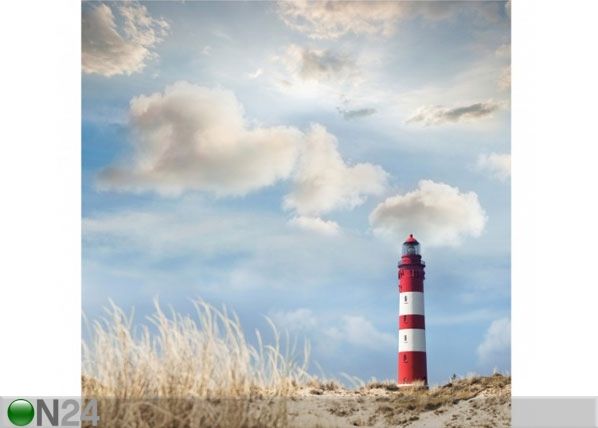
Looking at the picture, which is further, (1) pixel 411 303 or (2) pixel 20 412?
(1) pixel 411 303

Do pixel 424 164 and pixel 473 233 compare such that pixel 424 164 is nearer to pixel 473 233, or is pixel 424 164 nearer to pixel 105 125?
pixel 473 233

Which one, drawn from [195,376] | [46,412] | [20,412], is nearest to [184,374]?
[195,376]

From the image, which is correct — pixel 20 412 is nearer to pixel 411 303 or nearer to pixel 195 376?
pixel 195 376

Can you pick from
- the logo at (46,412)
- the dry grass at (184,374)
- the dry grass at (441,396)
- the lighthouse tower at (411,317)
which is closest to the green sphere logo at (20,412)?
the logo at (46,412)

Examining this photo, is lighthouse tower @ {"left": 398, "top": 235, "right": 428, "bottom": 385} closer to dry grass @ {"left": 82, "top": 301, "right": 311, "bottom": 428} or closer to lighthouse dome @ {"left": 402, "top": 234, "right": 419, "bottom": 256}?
lighthouse dome @ {"left": 402, "top": 234, "right": 419, "bottom": 256}

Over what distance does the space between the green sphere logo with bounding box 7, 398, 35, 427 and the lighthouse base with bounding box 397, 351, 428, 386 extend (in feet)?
14.3

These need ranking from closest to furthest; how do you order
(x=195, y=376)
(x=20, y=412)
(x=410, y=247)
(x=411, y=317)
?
(x=195, y=376) < (x=20, y=412) < (x=410, y=247) < (x=411, y=317)

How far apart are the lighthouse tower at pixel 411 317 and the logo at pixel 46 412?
3849 millimetres

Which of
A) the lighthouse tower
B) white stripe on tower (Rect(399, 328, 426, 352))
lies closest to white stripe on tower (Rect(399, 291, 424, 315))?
the lighthouse tower

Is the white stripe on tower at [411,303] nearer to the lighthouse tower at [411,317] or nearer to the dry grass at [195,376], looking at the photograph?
the lighthouse tower at [411,317]

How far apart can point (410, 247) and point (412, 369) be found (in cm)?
150

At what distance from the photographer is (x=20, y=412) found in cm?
976

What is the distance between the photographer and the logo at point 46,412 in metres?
9.63

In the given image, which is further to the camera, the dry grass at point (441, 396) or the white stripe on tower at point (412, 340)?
the white stripe on tower at point (412, 340)
